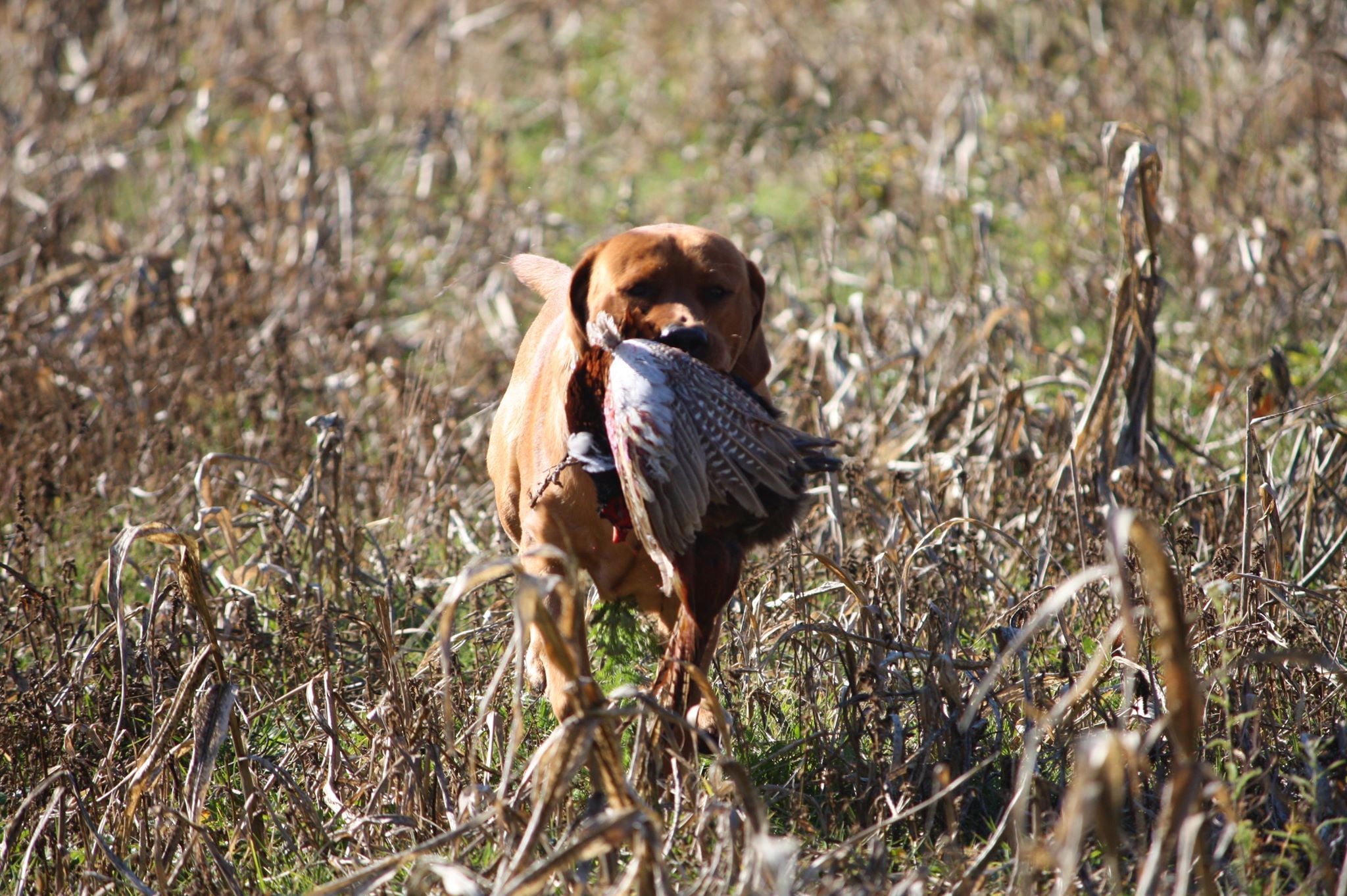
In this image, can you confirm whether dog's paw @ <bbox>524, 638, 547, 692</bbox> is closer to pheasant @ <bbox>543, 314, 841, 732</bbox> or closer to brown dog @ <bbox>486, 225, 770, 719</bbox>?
brown dog @ <bbox>486, 225, 770, 719</bbox>

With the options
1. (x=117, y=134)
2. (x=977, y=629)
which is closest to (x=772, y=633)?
(x=977, y=629)

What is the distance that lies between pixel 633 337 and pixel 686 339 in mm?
178

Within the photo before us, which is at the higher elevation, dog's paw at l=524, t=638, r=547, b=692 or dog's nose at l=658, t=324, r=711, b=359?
dog's nose at l=658, t=324, r=711, b=359

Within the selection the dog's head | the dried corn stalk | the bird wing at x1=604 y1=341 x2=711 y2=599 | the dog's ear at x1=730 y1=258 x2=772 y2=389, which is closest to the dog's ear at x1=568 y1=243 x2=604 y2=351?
the dog's head

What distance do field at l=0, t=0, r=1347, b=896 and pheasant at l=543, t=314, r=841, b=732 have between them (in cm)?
29

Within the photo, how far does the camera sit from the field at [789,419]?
2607 millimetres

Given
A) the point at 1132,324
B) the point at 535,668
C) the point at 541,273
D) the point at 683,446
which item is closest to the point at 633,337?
the point at 683,446

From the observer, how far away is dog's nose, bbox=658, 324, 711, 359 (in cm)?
299

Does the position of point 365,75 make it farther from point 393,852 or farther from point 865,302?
point 393,852

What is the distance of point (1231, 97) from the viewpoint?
740 cm

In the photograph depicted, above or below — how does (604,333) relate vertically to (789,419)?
above

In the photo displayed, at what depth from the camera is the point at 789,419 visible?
5.03 metres

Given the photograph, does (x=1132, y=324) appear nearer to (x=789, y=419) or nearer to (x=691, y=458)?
(x=789, y=419)

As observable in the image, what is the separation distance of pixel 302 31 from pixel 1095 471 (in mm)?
7734
